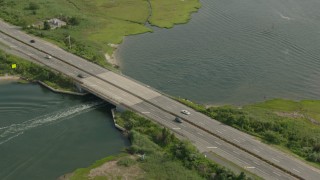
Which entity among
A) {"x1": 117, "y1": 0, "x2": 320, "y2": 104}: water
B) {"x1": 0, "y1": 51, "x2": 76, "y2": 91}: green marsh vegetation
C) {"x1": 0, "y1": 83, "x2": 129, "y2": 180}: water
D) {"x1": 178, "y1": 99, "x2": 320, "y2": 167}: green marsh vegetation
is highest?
{"x1": 117, "y1": 0, "x2": 320, "y2": 104}: water

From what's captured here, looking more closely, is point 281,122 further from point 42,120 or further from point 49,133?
point 42,120

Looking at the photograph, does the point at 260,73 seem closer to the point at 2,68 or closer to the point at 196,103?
the point at 196,103

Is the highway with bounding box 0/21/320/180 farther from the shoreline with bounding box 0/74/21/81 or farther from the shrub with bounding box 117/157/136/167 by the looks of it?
the shrub with bounding box 117/157/136/167

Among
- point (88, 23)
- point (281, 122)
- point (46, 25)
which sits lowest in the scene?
point (281, 122)

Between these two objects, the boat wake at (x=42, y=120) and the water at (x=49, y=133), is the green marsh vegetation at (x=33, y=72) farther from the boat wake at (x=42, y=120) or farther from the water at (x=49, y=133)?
the boat wake at (x=42, y=120)

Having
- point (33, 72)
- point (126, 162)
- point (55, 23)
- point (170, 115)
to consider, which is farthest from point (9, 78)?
point (126, 162)

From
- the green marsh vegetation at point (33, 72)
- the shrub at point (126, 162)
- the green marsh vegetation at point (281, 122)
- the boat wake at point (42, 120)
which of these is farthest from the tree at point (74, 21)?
the shrub at point (126, 162)

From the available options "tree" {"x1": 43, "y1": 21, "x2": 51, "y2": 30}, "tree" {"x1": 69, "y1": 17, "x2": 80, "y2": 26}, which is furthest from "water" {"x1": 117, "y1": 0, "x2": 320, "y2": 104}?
"tree" {"x1": 43, "y1": 21, "x2": 51, "y2": 30}
